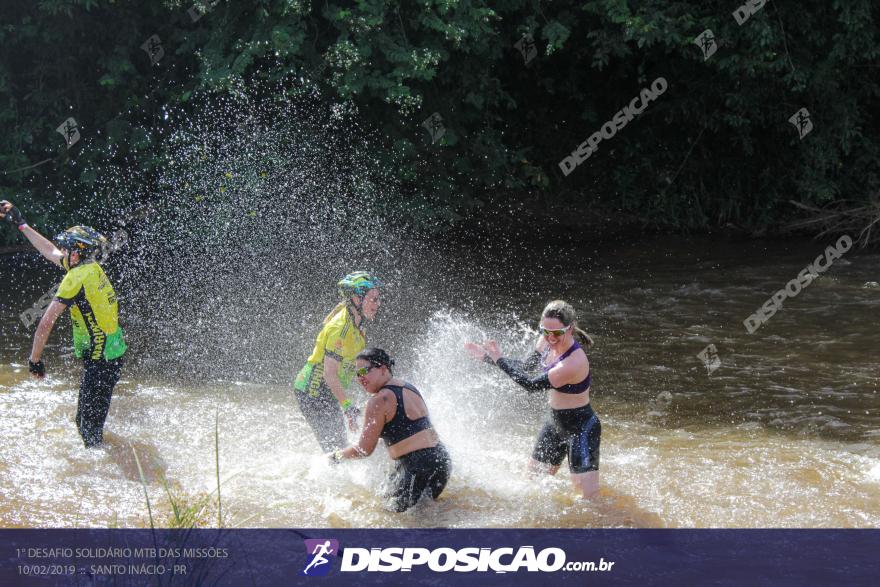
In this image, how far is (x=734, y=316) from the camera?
12.5 meters

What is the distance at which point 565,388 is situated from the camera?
6523 mm

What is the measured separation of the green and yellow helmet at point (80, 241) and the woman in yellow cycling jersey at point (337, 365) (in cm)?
190

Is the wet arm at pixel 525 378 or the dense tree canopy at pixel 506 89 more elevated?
the dense tree canopy at pixel 506 89

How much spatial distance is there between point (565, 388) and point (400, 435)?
3.81 feet

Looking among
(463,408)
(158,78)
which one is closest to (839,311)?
(463,408)

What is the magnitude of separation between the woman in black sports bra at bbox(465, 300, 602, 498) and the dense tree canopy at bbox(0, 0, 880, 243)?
7036 mm
